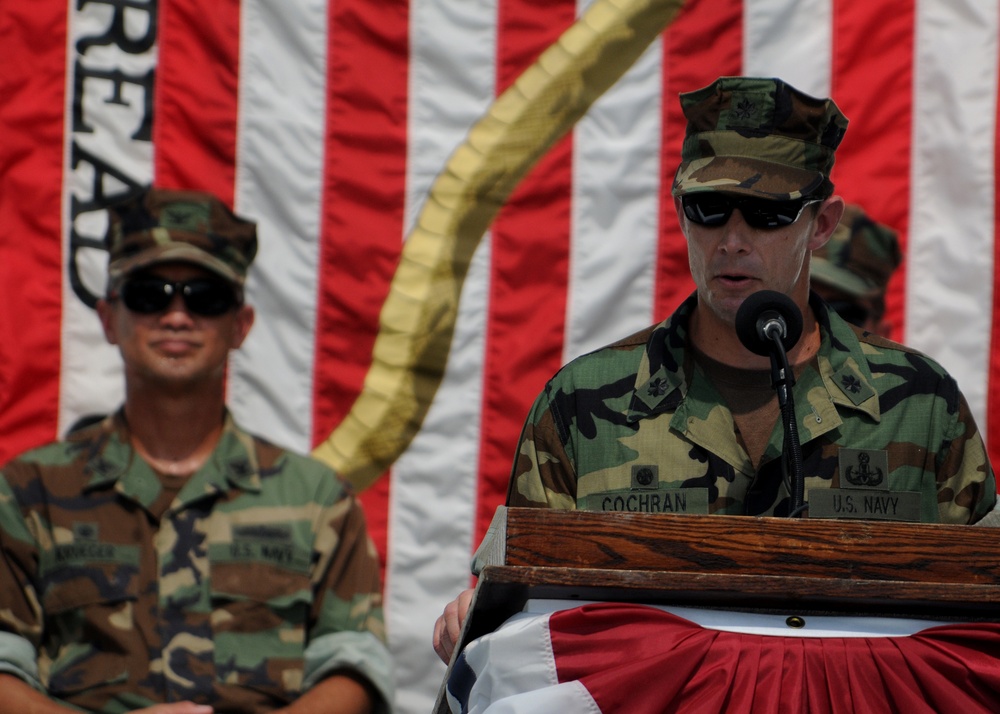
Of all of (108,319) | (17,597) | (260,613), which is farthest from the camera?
(108,319)

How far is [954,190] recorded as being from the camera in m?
4.95

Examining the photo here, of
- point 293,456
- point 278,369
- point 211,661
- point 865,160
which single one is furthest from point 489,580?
point 865,160

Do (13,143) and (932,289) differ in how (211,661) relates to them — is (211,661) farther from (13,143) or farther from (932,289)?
(932,289)

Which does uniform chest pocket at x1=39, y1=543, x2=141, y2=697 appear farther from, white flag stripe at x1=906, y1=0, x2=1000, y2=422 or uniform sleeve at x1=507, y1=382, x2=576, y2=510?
white flag stripe at x1=906, y1=0, x2=1000, y2=422

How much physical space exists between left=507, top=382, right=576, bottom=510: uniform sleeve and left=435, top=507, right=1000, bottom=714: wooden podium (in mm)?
683

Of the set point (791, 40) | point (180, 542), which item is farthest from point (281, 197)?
point (791, 40)

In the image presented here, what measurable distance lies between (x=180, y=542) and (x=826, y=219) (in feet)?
6.31

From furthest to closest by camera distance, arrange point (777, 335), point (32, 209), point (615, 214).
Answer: point (615, 214), point (32, 209), point (777, 335)

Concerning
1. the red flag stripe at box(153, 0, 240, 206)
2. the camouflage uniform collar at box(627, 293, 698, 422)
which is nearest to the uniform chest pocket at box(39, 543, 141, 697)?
the red flag stripe at box(153, 0, 240, 206)

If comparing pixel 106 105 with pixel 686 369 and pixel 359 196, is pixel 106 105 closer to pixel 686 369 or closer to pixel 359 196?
pixel 359 196

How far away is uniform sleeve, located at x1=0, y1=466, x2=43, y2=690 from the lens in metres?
3.42

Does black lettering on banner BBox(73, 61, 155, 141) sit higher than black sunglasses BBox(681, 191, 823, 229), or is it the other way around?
black lettering on banner BBox(73, 61, 155, 141)

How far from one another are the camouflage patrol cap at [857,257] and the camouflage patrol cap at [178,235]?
183 centimetres

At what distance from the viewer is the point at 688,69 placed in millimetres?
4953
